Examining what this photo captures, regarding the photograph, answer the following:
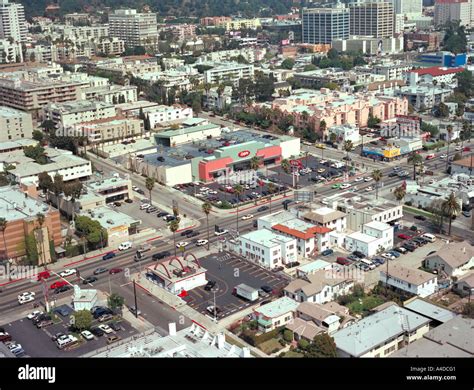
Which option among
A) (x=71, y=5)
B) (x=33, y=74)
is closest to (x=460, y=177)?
(x=33, y=74)

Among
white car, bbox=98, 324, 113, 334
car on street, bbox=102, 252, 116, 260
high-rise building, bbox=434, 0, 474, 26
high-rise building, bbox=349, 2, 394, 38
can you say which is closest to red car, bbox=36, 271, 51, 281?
car on street, bbox=102, 252, 116, 260

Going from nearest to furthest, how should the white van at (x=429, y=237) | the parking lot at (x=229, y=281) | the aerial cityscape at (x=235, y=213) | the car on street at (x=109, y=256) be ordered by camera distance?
the aerial cityscape at (x=235, y=213) → the parking lot at (x=229, y=281) → the car on street at (x=109, y=256) → the white van at (x=429, y=237)

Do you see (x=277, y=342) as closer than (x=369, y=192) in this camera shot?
Yes

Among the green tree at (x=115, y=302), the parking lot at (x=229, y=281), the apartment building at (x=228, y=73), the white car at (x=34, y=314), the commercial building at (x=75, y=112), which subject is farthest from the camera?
the apartment building at (x=228, y=73)

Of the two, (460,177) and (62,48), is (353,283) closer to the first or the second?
(460,177)

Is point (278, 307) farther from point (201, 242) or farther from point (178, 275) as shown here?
point (201, 242)

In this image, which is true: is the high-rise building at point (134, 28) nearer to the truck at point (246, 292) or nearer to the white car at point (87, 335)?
the truck at point (246, 292)

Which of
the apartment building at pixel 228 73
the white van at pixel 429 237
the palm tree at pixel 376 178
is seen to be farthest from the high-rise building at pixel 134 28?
the white van at pixel 429 237
